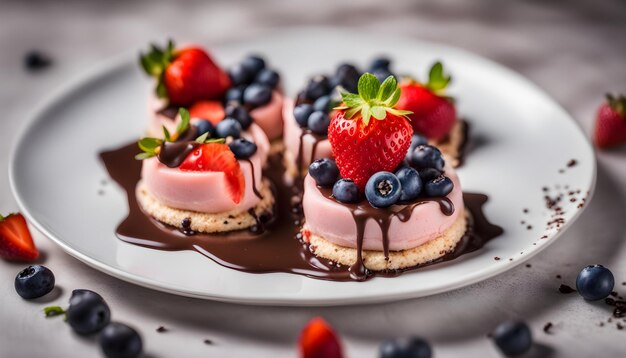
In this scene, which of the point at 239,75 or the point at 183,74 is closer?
the point at 183,74

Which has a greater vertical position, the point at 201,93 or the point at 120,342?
the point at 201,93

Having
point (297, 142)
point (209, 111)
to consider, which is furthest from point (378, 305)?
point (209, 111)

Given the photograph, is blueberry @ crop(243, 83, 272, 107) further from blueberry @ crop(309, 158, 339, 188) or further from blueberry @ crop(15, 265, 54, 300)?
blueberry @ crop(15, 265, 54, 300)

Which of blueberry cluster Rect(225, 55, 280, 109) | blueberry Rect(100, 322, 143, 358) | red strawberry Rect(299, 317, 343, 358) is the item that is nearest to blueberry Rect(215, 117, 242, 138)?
blueberry cluster Rect(225, 55, 280, 109)

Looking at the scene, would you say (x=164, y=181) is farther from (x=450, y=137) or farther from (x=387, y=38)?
(x=387, y=38)

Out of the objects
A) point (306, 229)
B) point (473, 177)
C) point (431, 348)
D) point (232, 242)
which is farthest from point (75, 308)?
point (473, 177)

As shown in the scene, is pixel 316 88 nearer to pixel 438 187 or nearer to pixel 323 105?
pixel 323 105

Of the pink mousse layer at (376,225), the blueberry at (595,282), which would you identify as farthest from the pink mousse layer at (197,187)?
the blueberry at (595,282)
